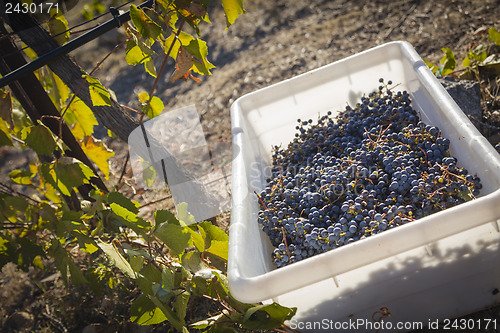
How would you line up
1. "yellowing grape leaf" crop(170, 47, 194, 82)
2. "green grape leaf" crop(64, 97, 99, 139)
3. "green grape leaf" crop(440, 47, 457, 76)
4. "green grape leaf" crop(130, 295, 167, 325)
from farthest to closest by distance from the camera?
"green grape leaf" crop(440, 47, 457, 76), "green grape leaf" crop(64, 97, 99, 139), "yellowing grape leaf" crop(170, 47, 194, 82), "green grape leaf" crop(130, 295, 167, 325)

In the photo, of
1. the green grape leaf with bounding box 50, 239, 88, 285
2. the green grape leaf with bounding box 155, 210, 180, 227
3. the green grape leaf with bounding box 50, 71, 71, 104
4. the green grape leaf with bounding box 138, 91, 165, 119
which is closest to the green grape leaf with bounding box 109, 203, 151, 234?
the green grape leaf with bounding box 155, 210, 180, 227

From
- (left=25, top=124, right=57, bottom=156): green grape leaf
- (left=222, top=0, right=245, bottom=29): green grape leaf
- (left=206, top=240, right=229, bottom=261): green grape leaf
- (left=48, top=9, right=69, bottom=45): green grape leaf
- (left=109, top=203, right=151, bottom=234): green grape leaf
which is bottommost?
Result: (left=206, top=240, right=229, bottom=261): green grape leaf

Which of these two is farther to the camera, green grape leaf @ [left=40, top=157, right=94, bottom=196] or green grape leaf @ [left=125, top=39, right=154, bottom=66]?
green grape leaf @ [left=40, top=157, right=94, bottom=196]

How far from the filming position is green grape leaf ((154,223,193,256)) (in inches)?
49.8

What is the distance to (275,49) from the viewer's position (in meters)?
3.43

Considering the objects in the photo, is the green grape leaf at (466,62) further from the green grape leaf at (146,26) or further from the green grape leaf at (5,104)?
the green grape leaf at (5,104)

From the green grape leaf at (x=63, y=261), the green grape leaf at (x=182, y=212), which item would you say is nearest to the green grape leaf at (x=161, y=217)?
the green grape leaf at (x=182, y=212)

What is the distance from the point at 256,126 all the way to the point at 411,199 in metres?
0.87

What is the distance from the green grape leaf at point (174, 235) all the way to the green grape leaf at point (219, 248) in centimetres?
10

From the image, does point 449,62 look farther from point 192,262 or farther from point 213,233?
point 192,262

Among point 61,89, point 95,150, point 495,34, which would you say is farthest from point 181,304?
point 495,34

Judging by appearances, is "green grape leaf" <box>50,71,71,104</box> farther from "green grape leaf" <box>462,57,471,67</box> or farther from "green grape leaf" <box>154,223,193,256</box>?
"green grape leaf" <box>462,57,471,67</box>

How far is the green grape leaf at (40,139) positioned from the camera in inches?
59.9

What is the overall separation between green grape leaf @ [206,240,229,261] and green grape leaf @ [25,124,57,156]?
2.17 feet
